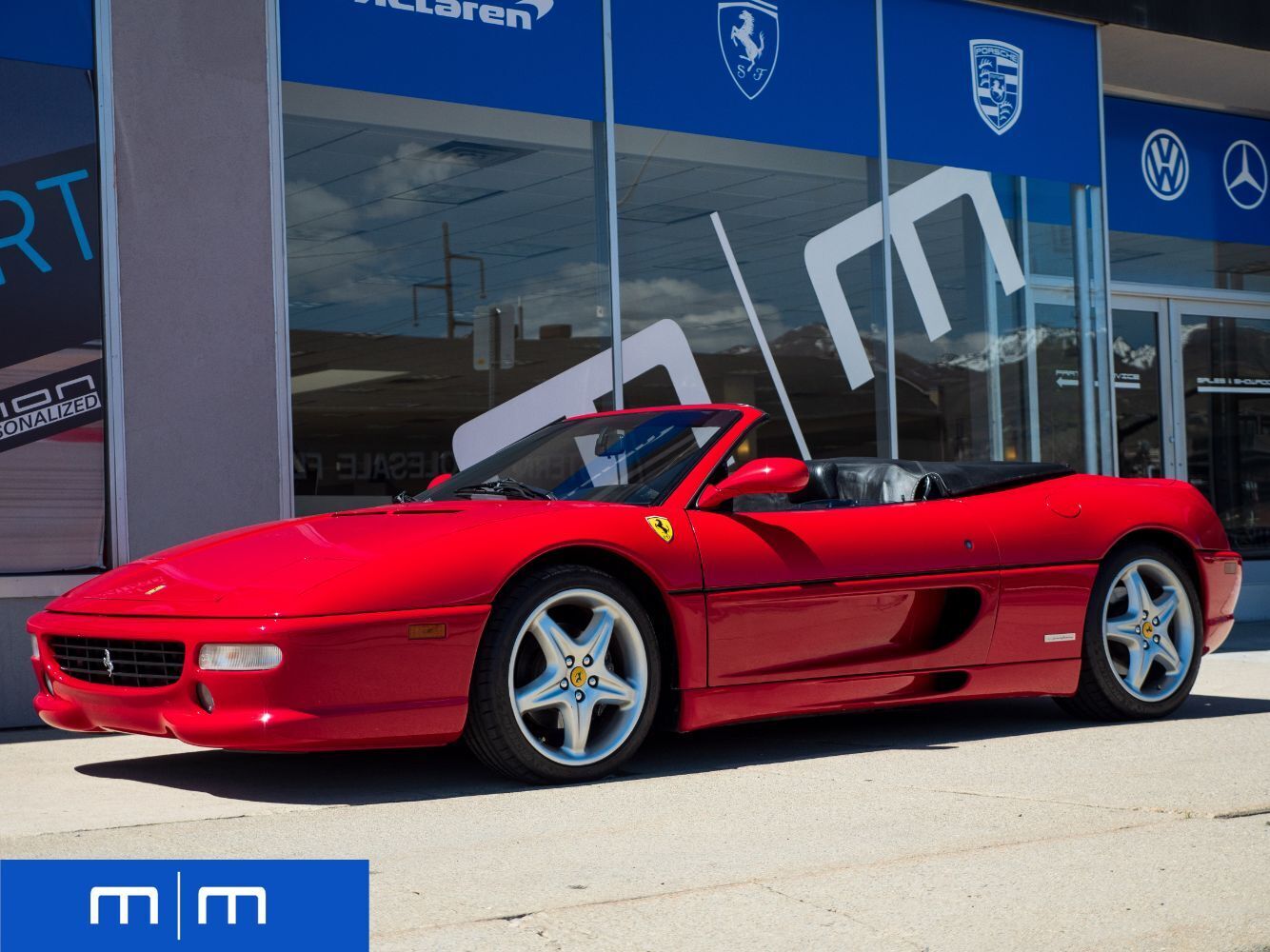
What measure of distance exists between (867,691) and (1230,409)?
8828 mm

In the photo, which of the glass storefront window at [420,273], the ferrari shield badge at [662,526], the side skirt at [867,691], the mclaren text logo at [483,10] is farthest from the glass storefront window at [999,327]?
the ferrari shield badge at [662,526]

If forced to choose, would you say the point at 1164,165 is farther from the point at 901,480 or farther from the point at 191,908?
the point at 191,908

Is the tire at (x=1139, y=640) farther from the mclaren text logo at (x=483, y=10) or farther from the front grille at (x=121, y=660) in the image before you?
the mclaren text logo at (x=483, y=10)

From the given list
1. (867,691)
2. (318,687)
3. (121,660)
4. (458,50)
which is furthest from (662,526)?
(458,50)

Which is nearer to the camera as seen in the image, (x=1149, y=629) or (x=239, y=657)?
(x=239, y=657)

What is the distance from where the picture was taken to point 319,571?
4.75 metres

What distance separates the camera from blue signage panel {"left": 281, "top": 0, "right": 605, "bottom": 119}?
8.22 metres

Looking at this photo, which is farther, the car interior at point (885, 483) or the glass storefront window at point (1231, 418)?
the glass storefront window at point (1231, 418)


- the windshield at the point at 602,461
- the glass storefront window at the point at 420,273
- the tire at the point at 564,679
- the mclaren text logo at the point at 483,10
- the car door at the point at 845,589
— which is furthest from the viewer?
the mclaren text logo at the point at 483,10

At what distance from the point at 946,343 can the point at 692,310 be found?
81.6 inches

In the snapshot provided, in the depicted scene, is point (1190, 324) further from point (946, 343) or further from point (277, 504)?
point (277, 504)

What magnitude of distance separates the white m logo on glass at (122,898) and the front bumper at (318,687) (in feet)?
4.86

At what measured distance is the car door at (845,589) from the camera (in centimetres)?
536

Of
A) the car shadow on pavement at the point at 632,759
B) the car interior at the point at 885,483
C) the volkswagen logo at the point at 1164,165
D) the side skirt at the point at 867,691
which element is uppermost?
the volkswagen logo at the point at 1164,165
